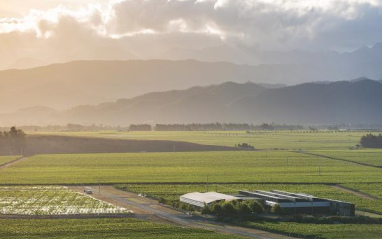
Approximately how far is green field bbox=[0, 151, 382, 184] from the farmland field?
1064 cm

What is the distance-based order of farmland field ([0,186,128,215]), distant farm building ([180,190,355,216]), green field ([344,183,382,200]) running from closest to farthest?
distant farm building ([180,190,355,216]), farmland field ([0,186,128,215]), green field ([344,183,382,200])

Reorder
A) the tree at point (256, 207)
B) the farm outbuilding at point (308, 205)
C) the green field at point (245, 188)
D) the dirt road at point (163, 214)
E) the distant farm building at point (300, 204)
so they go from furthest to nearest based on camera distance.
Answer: the green field at point (245, 188)
the farm outbuilding at point (308, 205)
the distant farm building at point (300, 204)
the tree at point (256, 207)
the dirt road at point (163, 214)

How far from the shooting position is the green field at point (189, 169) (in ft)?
315

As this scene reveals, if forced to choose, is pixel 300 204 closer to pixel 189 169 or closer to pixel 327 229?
pixel 327 229

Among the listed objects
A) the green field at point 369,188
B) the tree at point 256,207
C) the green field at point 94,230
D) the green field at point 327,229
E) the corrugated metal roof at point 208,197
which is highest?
the green field at point 369,188

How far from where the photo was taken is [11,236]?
170 feet

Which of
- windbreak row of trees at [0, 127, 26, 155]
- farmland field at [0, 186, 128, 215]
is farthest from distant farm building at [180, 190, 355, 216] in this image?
windbreak row of trees at [0, 127, 26, 155]

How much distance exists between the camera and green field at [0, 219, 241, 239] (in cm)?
5216

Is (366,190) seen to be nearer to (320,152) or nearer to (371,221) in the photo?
(371,221)

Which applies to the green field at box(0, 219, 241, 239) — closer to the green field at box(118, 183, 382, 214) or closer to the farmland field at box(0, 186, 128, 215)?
the farmland field at box(0, 186, 128, 215)

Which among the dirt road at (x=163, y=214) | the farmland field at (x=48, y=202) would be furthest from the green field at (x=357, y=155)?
the farmland field at (x=48, y=202)

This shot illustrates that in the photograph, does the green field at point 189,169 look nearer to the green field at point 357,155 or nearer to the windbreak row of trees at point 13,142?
the green field at point 357,155

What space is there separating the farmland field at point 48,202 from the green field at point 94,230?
5712 mm

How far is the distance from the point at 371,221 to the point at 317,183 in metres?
30.9
